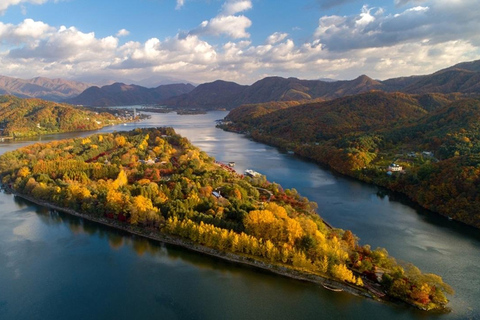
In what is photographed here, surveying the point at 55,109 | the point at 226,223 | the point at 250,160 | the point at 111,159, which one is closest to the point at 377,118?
the point at 250,160

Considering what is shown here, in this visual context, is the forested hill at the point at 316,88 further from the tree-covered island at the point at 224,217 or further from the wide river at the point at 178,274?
the tree-covered island at the point at 224,217

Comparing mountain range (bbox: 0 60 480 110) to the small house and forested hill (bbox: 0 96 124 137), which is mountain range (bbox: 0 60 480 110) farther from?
forested hill (bbox: 0 96 124 137)

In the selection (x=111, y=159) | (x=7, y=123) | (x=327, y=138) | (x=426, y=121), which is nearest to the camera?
(x=111, y=159)

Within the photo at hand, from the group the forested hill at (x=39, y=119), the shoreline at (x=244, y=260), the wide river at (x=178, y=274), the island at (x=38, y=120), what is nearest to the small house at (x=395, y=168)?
the wide river at (x=178, y=274)

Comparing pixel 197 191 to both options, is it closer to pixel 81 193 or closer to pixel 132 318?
pixel 81 193

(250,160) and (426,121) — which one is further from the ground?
(426,121)

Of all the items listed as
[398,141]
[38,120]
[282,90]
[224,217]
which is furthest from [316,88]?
[224,217]

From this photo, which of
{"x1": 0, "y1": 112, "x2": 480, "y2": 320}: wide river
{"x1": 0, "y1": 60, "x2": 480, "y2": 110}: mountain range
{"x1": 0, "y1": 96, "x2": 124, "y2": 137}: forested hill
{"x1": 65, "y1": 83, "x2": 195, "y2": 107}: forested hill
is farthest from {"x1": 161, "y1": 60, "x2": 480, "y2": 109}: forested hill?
{"x1": 0, "y1": 96, "x2": 124, "y2": 137}: forested hill
